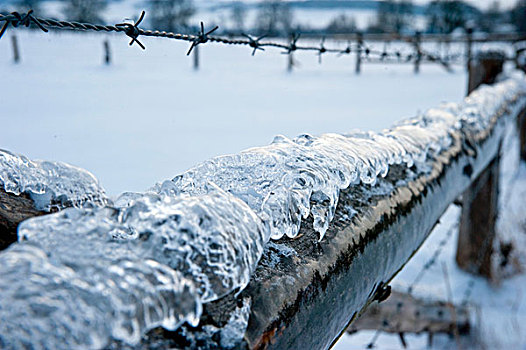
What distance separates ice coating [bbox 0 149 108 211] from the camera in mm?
869

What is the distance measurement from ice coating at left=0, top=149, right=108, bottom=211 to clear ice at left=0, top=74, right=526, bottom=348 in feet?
0.74

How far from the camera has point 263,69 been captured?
20.9 m

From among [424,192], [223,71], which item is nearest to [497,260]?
[424,192]

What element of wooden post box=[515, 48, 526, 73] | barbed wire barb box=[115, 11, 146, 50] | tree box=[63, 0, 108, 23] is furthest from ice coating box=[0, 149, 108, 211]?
wooden post box=[515, 48, 526, 73]

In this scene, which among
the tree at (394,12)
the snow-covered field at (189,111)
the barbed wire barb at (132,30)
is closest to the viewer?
the barbed wire barb at (132,30)

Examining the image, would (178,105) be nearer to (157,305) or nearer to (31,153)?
(31,153)

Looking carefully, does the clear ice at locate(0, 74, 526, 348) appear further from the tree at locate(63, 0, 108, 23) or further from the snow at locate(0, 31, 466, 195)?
the tree at locate(63, 0, 108, 23)

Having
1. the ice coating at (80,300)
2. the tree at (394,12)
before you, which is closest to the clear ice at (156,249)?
the ice coating at (80,300)

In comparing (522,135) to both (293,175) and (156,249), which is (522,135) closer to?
(293,175)

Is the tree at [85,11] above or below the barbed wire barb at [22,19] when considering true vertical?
above

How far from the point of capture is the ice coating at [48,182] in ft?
2.85

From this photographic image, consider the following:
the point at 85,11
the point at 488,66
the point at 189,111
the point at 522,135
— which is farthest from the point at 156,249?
the point at 189,111

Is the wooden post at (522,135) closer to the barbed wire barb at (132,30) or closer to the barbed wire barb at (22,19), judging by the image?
the barbed wire barb at (132,30)

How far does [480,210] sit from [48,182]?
409 centimetres
